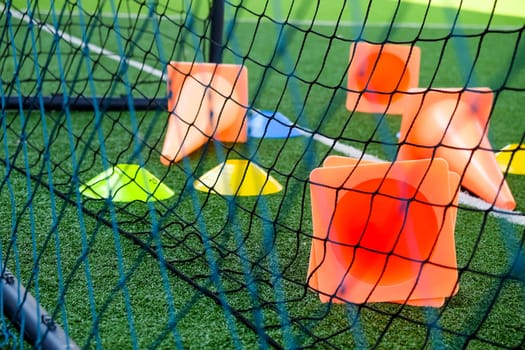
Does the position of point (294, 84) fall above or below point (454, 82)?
below

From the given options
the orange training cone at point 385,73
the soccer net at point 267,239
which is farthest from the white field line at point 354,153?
the orange training cone at point 385,73

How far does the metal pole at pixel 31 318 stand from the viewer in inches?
58.2

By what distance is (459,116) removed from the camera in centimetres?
271

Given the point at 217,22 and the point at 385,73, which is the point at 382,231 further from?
the point at 385,73

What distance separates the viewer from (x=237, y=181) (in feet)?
8.24

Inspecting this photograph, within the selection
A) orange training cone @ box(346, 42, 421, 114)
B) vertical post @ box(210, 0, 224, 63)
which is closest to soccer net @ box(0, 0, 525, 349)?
vertical post @ box(210, 0, 224, 63)

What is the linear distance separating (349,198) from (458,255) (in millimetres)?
404

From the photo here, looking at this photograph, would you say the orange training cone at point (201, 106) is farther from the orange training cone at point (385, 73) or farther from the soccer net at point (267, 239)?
the orange training cone at point (385, 73)

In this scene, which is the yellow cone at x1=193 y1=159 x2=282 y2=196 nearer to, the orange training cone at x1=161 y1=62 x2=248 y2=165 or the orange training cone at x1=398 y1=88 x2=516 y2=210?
the orange training cone at x1=161 y1=62 x2=248 y2=165

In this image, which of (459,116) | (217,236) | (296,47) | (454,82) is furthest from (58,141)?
(296,47)

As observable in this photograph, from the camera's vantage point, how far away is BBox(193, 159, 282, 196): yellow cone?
2.48 metres

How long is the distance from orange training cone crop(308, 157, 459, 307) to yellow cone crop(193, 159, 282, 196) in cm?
58

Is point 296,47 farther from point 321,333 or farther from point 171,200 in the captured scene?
point 321,333

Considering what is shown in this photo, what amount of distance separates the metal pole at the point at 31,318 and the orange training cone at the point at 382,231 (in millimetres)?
544
